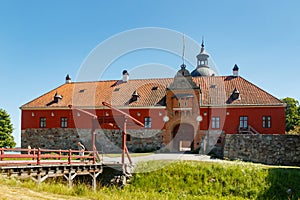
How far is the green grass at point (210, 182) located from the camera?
16.1m

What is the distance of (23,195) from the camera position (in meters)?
8.33

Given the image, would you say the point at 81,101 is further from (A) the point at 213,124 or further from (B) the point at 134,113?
(A) the point at 213,124

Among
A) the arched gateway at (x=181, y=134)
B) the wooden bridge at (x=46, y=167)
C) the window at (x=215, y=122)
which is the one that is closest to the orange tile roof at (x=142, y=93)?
the window at (x=215, y=122)

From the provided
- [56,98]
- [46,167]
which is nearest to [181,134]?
[56,98]

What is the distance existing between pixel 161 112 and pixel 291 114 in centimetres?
2488

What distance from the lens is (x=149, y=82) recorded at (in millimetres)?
31969

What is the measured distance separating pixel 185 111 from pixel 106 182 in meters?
11.0

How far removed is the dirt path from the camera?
7.94 m

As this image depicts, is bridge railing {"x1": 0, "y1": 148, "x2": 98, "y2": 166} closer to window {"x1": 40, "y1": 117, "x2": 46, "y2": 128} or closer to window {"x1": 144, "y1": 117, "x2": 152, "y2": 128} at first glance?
window {"x1": 144, "y1": 117, "x2": 152, "y2": 128}

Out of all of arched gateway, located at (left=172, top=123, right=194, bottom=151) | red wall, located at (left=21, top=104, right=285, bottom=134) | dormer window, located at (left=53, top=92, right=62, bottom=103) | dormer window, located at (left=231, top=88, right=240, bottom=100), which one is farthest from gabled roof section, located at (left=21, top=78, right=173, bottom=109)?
dormer window, located at (left=231, top=88, right=240, bottom=100)

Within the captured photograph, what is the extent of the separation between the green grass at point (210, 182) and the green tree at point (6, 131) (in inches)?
1073

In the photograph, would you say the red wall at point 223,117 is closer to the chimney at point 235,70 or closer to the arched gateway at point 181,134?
the arched gateway at point 181,134

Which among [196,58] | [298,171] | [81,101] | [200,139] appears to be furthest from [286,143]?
[196,58]

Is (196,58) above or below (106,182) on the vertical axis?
above
